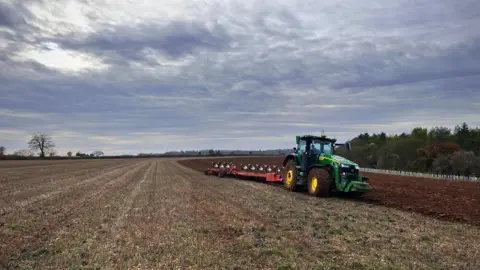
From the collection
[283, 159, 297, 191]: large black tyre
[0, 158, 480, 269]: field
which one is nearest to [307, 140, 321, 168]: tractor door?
[283, 159, 297, 191]: large black tyre

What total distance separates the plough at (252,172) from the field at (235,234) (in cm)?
776

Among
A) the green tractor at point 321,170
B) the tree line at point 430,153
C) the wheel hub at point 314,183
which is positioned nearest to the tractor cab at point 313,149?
the green tractor at point 321,170

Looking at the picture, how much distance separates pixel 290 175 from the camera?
1892 centimetres

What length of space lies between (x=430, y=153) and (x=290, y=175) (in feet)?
118

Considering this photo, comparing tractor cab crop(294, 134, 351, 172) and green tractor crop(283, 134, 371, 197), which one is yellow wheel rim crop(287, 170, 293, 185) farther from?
tractor cab crop(294, 134, 351, 172)

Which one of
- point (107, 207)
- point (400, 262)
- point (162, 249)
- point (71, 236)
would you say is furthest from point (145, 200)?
point (400, 262)

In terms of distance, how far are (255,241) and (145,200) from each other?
7.78 metres

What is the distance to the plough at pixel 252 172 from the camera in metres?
22.7

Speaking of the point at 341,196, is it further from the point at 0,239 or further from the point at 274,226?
the point at 0,239

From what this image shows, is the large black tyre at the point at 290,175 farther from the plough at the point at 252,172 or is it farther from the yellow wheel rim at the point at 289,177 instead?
the plough at the point at 252,172

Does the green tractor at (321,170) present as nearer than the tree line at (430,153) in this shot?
Yes

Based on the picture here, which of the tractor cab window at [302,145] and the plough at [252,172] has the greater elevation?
the tractor cab window at [302,145]

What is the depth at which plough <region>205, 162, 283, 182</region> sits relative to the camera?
2273 cm

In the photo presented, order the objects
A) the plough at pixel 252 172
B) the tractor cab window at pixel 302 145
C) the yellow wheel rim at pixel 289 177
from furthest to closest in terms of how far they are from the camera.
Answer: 1. the plough at pixel 252 172
2. the yellow wheel rim at pixel 289 177
3. the tractor cab window at pixel 302 145
